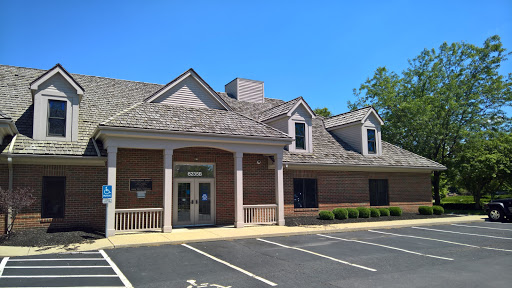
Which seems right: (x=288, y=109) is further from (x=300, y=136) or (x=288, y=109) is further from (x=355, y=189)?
(x=355, y=189)

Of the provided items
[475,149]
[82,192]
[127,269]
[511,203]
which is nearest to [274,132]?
[82,192]

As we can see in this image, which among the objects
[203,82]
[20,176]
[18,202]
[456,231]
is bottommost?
[456,231]

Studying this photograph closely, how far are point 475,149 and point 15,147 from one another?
1149 inches

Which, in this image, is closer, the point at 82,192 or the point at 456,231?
the point at 82,192

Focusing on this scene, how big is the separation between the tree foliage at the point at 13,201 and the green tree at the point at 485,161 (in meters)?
27.4

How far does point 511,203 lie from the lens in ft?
68.1

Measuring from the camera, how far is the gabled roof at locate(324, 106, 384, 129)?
22750mm

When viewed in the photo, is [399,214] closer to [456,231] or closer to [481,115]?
[456,231]

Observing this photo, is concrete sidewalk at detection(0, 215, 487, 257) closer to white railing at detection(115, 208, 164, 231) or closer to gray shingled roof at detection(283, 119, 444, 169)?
white railing at detection(115, 208, 164, 231)

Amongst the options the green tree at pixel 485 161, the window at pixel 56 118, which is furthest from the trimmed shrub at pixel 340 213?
the green tree at pixel 485 161

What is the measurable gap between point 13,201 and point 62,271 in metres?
5.33

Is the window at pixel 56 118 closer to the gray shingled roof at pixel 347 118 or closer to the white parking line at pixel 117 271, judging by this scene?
the white parking line at pixel 117 271

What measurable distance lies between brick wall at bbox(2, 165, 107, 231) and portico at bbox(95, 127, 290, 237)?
0.78 meters

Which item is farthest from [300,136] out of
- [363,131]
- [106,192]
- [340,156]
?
[106,192]
